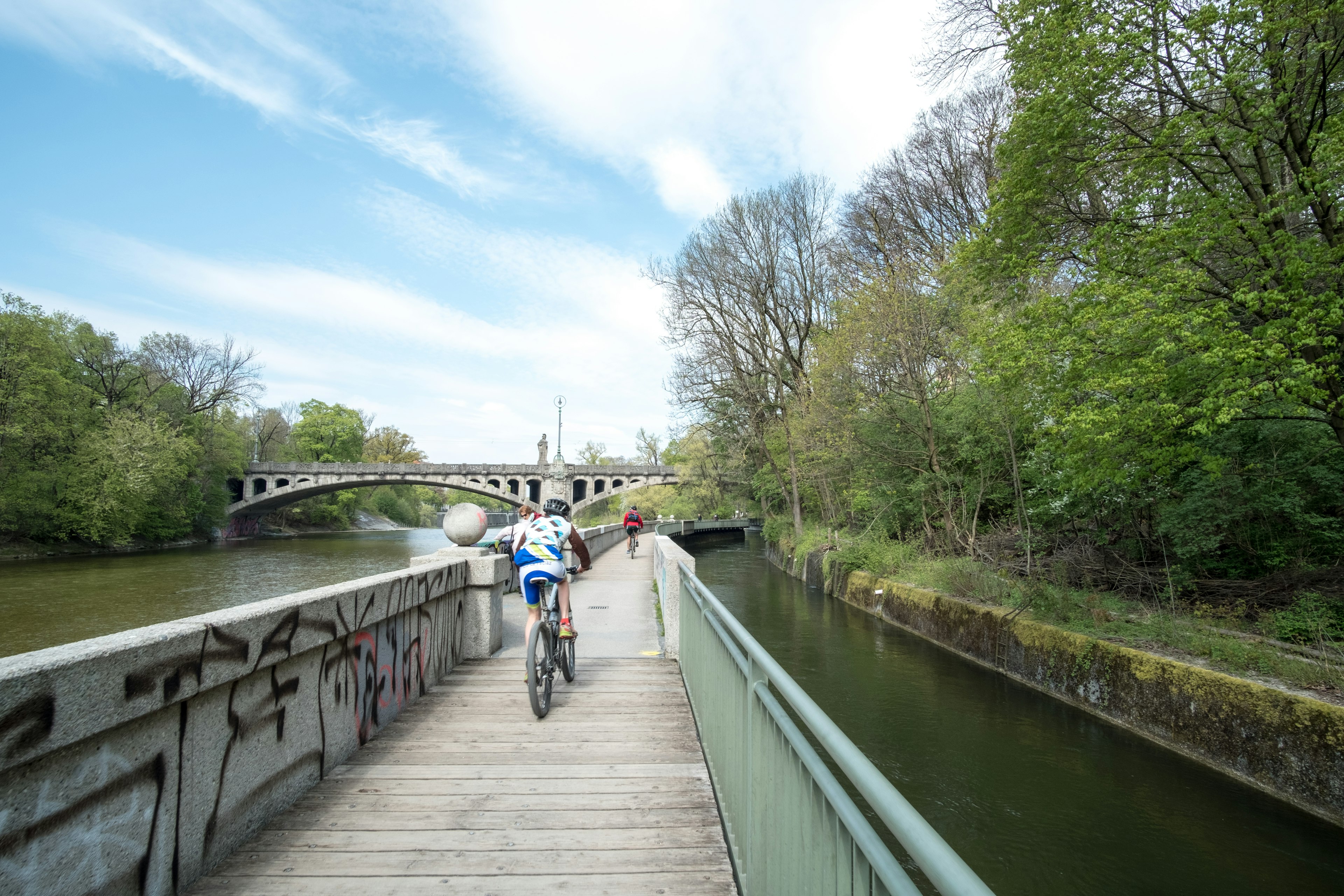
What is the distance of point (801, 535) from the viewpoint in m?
28.2

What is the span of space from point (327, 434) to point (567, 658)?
73338 mm

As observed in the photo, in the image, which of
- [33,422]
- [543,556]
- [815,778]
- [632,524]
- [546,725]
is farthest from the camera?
[33,422]

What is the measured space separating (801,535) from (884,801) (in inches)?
1083

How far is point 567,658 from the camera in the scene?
241 inches

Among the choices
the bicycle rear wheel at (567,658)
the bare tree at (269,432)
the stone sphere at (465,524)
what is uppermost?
the bare tree at (269,432)

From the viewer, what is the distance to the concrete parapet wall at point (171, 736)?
2.12 m

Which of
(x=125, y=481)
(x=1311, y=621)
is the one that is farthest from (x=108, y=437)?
(x=1311, y=621)

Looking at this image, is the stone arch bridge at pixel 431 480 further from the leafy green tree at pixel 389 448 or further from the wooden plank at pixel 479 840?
the wooden plank at pixel 479 840

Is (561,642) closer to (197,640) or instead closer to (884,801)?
(197,640)

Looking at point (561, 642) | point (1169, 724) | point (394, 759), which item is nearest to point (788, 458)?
point (1169, 724)

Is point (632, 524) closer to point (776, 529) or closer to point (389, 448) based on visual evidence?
point (776, 529)

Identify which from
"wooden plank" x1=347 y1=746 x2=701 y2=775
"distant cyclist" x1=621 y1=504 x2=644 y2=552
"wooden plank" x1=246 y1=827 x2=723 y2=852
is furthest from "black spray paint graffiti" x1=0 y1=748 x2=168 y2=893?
"distant cyclist" x1=621 y1=504 x2=644 y2=552

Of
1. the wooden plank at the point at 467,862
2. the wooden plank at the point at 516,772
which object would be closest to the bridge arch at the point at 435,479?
the wooden plank at the point at 516,772

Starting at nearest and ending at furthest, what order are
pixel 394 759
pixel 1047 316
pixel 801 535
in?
pixel 394 759, pixel 1047 316, pixel 801 535
